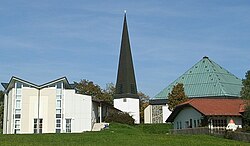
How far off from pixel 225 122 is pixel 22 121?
1040 inches

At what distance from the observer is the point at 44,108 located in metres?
63.2

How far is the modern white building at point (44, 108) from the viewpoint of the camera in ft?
205

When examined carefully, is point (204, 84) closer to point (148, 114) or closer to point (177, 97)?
point (148, 114)

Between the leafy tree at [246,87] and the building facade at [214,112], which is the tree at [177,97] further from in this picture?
the leafy tree at [246,87]

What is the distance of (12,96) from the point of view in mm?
63469

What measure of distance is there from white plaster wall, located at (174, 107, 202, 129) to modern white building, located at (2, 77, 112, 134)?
41.6ft

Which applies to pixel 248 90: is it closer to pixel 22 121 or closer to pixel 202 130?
pixel 202 130

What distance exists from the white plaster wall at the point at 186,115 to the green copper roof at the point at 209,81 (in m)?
22.7

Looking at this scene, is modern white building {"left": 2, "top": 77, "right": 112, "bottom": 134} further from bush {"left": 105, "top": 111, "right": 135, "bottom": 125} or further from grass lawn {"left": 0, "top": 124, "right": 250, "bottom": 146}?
grass lawn {"left": 0, "top": 124, "right": 250, "bottom": 146}

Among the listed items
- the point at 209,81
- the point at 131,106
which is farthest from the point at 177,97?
the point at 131,106

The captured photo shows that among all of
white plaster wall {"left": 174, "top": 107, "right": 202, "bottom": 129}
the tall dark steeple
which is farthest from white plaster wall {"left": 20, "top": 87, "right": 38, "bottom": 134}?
the tall dark steeple

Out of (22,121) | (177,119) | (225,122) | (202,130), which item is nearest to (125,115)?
(177,119)

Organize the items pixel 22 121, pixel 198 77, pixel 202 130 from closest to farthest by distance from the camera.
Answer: pixel 202 130 → pixel 22 121 → pixel 198 77

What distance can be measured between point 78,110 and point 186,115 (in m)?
15.1
